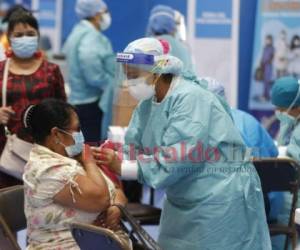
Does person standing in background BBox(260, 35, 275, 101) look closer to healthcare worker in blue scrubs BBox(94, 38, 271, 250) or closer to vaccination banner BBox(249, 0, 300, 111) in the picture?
vaccination banner BBox(249, 0, 300, 111)

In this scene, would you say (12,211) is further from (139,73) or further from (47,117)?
(139,73)

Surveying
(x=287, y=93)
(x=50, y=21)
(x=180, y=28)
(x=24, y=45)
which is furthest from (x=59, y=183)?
(x=50, y=21)

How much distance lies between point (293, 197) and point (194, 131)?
98cm

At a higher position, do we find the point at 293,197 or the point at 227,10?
the point at 227,10

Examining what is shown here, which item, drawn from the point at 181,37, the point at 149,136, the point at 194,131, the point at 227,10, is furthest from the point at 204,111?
the point at 227,10

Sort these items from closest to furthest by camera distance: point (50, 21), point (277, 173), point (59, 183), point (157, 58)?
point (59, 183) → point (157, 58) → point (277, 173) → point (50, 21)

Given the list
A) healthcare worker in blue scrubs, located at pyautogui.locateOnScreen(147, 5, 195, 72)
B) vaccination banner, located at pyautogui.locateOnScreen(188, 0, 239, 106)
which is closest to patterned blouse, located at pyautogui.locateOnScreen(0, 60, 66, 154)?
healthcare worker in blue scrubs, located at pyautogui.locateOnScreen(147, 5, 195, 72)

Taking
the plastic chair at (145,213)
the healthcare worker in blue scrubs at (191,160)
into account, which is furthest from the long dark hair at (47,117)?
the plastic chair at (145,213)

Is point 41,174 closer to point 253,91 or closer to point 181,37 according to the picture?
point 181,37

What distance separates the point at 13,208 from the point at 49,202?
0.32 metres

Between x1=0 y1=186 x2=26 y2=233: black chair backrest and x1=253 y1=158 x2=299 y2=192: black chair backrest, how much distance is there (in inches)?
40.7

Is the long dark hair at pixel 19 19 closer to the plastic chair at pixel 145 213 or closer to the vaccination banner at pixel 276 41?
the plastic chair at pixel 145 213

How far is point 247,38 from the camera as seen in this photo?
5449mm

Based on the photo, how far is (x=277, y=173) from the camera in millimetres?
3062
